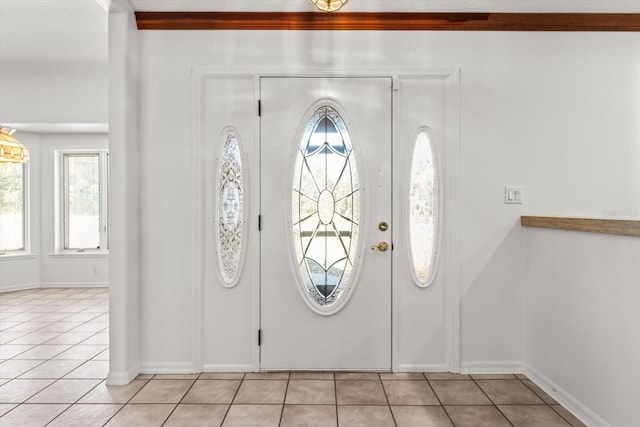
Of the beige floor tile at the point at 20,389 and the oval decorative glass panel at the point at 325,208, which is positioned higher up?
the oval decorative glass panel at the point at 325,208

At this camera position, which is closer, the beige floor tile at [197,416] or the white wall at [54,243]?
the beige floor tile at [197,416]

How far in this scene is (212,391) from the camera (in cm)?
245

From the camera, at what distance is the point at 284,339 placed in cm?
271

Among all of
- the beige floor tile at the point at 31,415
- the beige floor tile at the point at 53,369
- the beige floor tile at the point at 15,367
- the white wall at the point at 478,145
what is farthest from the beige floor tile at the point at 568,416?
the beige floor tile at the point at 15,367

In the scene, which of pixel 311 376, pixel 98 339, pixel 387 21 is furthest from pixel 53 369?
pixel 387 21

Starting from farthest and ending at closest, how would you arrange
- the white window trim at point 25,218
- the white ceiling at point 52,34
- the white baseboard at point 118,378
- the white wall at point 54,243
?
the white wall at point 54,243, the white window trim at point 25,218, the white ceiling at point 52,34, the white baseboard at point 118,378

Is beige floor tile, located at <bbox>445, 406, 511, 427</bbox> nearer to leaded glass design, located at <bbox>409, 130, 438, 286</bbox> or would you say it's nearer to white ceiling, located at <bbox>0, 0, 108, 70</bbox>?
leaded glass design, located at <bbox>409, 130, 438, 286</bbox>

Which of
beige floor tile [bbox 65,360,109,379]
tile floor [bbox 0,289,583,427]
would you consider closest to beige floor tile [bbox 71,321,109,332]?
tile floor [bbox 0,289,583,427]

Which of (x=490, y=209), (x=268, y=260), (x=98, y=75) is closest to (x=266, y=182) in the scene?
(x=268, y=260)

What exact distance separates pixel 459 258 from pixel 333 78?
1.53m

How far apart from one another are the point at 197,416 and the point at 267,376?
0.60 meters

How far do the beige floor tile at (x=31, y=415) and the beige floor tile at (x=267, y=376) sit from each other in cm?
108

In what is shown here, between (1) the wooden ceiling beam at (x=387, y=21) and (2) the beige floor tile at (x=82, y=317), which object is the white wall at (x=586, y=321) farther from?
(2) the beige floor tile at (x=82, y=317)

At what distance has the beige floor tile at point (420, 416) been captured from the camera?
2.08 metres
